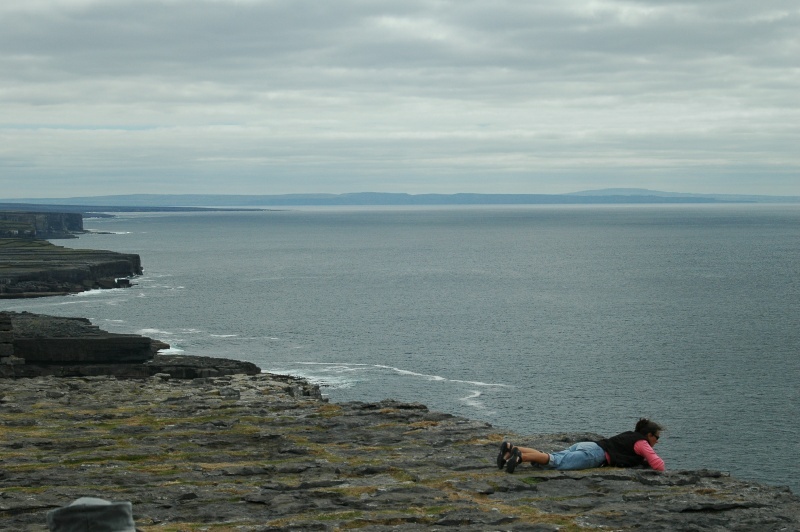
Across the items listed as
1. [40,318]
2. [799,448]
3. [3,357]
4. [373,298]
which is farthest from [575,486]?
[373,298]

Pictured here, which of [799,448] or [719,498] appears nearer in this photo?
[719,498]

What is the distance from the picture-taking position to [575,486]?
1930 centimetres

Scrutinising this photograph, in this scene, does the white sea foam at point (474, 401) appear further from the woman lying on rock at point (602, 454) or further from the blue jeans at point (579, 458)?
the blue jeans at point (579, 458)

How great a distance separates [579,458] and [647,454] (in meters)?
1.46

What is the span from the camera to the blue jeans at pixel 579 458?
67.2 feet

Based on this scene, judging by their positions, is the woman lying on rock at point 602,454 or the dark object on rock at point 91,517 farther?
the woman lying on rock at point 602,454

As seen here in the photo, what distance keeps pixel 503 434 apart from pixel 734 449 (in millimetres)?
27424

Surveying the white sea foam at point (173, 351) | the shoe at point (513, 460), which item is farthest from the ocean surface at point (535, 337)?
the shoe at point (513, 460)

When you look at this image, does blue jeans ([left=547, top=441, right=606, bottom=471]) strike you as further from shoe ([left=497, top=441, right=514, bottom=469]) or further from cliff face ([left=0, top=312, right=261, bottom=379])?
cliff face ([left=0, top=312, right=261, bottom=379])

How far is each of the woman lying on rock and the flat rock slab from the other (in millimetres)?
313

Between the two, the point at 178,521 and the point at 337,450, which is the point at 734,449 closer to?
the point at 337,450

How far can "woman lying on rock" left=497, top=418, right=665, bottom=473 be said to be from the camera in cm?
2031

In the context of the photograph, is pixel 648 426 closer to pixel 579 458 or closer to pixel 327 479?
pixel 579 458

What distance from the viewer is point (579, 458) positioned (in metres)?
20.6
